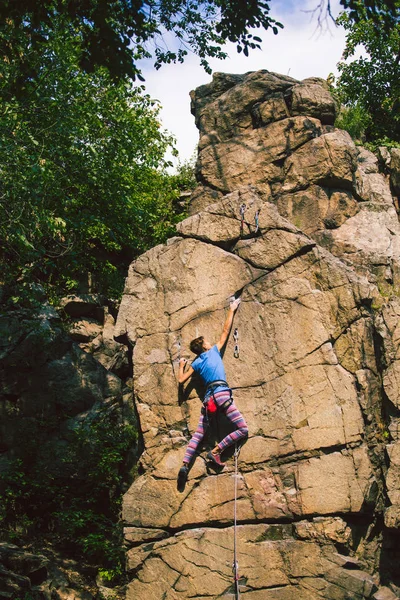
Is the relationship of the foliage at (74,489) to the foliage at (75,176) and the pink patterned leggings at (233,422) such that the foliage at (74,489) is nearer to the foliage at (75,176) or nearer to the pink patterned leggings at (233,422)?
the foliage at (75,176)

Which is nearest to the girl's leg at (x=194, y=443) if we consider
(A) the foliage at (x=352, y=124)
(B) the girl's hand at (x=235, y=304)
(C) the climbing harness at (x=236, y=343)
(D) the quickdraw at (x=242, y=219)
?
(C) the climbing harness at (x=236, y=343)

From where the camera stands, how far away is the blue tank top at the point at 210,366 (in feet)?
31.7

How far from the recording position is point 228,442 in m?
9.59

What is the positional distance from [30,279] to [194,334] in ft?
19.8

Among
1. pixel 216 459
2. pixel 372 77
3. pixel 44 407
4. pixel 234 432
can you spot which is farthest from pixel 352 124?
pixel 216 459

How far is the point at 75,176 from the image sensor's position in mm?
15445

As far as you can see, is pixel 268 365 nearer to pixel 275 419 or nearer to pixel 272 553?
pixel 275 419

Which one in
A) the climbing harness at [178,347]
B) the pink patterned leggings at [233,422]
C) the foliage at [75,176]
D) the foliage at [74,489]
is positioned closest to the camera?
the pink patterned leggings at [233,422]

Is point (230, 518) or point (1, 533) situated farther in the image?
point (1, 533)

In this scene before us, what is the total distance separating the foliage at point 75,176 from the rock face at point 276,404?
9.10ft

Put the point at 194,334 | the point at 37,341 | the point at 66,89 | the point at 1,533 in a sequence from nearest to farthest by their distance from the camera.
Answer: the point at 194,334
the point at 1,533
the point at 66,89
the point at 37,341

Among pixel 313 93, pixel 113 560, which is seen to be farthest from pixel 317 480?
pixel 313 93

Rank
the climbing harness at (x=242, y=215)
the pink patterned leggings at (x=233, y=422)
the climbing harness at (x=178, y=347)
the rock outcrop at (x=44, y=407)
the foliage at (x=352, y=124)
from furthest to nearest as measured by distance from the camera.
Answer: the foliage at (x=352, y=124)
the rock outcrop at (x=44, y=407)
the climbing harness at (x=242, y=215)
the climbing harness at (x=178, y=347)
the pink patterned leggings at (x=233, y=422)

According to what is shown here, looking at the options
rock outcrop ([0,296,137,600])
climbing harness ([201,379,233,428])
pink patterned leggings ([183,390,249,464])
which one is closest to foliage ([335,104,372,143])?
rock outcrop ([0,296,137,600])
